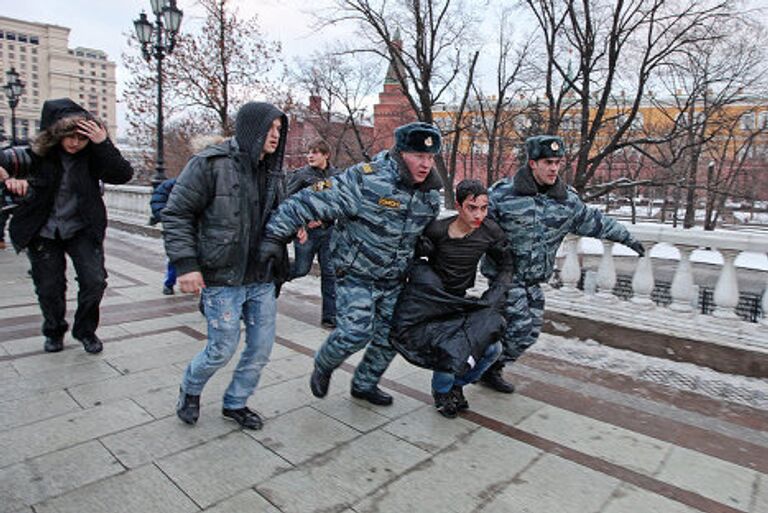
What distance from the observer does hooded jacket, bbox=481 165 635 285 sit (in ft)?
11.5

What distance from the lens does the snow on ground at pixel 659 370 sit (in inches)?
152

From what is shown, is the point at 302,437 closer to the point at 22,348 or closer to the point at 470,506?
the point at 470,506

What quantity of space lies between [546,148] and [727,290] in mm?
2359

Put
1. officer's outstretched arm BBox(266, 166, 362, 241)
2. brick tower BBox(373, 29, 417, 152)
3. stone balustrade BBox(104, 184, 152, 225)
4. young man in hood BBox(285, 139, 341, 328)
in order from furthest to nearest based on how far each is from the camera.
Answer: brick tower BBox(373, 29, 417, 152)
stone balustrade BBox(104, 184, 152, 225)
young man in hood BBox(285, 139, 341, 328)
officer's outstretched arm BBox(266, 166, 362, 241)

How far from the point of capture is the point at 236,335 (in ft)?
9.62

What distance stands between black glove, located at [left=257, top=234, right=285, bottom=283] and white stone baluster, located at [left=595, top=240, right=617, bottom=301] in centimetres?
356

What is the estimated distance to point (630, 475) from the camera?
8.94ft

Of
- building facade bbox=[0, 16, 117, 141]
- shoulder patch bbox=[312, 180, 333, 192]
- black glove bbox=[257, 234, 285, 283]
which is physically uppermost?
building facade bbox=[0, 16, 117, 141]

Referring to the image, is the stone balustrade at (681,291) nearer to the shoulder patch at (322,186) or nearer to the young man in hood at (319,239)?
the young man in hood at (319,239)

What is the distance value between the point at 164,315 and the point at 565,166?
14.6 meters

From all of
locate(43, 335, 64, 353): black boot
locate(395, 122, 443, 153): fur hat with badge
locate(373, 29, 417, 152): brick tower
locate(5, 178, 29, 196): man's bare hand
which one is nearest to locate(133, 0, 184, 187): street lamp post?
locate(373, 29, 417, 152): brick tower

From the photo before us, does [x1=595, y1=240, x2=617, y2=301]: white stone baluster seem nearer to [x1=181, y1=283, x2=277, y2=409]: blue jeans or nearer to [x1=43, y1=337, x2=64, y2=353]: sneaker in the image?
[x1=181, y1=283, x2=277, y2=409]: blue jeans

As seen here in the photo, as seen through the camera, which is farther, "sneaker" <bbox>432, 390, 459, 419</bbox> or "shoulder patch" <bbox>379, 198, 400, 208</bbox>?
"sneaker" <bbox>432, 390, 459, 419</bbox>

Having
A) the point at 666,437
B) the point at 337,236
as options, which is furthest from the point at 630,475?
the point at 337,236
